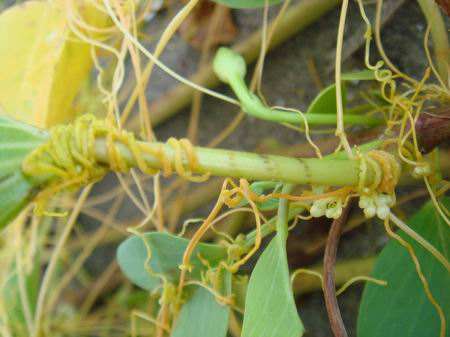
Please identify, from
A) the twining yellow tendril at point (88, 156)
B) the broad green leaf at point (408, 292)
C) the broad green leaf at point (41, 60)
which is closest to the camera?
the twining yellow tendril at point (88, 156)

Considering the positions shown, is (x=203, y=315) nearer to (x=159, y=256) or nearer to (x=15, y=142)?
(x=159, y=256)

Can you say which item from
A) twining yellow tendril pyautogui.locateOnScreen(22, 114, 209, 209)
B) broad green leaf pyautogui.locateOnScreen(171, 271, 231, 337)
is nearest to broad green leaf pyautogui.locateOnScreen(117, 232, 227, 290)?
broad green leaf pyautogui.locateOnScreen(171, 271, 231, 337)

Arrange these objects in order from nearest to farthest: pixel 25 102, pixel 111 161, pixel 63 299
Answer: pixel 111 161 < pixel 25 102 < pixel 63 299

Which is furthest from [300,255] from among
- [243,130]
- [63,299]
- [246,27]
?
[63,299]

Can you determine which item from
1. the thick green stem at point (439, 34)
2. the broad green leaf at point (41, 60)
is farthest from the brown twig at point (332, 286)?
the broad green leaf at point (41, 60)

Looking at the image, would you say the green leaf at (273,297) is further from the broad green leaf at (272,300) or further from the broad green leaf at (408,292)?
the broad green leaf at (408,292)

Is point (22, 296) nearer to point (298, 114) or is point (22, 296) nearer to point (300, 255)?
point (300, 255)

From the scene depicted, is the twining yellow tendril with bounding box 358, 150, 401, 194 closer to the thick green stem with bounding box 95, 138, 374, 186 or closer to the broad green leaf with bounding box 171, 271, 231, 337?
the thick green stem with bounding box 95, 138, 374, 186
